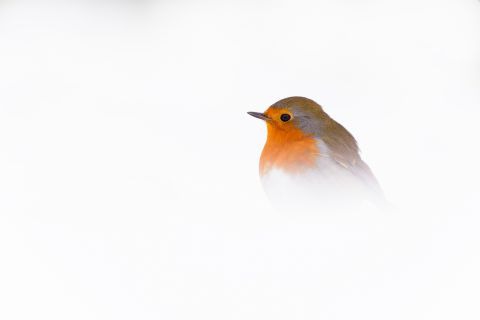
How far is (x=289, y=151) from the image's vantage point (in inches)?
44.3

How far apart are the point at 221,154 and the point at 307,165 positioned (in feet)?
0.81

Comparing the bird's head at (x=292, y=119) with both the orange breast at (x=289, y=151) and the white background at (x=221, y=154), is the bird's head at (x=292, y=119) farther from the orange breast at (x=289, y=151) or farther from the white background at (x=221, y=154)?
the white background at (x=221, y=154)

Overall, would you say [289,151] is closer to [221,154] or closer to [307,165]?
[307,165]

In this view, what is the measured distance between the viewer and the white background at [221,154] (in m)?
1.15

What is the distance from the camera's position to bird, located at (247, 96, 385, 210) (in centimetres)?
111

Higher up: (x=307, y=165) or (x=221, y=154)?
(x=221, y=154)

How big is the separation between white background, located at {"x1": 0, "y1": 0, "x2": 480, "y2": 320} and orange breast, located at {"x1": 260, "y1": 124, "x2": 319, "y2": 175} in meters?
0.10

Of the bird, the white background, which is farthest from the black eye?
the white background

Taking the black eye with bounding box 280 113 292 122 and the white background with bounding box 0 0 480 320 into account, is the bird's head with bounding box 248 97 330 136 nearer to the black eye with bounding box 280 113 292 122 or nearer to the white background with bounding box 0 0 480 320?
the black eye with bounding box 280 113 292 122

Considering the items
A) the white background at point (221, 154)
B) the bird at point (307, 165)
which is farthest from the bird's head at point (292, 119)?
the white background at point (221, 154)

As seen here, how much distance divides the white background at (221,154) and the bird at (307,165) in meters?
0.04

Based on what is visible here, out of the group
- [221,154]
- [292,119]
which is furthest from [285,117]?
[221,154]

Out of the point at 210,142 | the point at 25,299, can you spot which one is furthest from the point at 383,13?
the point at 25,299

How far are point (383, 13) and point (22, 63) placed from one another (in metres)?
0.88
